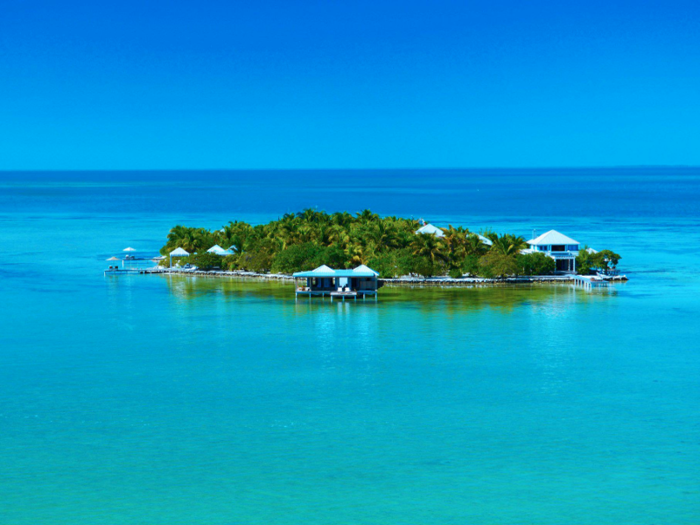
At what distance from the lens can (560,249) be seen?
67.6 m

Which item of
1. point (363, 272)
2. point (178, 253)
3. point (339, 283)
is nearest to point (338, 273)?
point (339, 283)

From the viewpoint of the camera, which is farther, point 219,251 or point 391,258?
point 219,251

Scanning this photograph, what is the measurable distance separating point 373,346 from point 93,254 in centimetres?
5144

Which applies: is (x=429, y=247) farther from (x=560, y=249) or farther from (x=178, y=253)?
(x=178, y=253)

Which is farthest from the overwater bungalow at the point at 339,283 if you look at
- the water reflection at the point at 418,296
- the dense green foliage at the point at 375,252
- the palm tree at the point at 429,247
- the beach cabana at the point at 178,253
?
the beach cabana at the point at 178,253

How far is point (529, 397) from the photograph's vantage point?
33125mm

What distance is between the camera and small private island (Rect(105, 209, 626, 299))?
6394cm

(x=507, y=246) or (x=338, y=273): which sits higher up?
(x=507, y=246)

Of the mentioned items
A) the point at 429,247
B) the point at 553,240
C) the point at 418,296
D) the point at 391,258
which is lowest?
the point at 418,296

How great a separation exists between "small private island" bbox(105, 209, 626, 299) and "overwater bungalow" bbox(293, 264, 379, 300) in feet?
0.30

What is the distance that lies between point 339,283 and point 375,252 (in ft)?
24.7

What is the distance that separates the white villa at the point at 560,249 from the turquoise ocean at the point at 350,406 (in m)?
5.32

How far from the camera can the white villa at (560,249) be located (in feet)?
220

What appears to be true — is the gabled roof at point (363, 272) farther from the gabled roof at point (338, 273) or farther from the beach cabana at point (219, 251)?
the beach cabana at point (219, 251)
